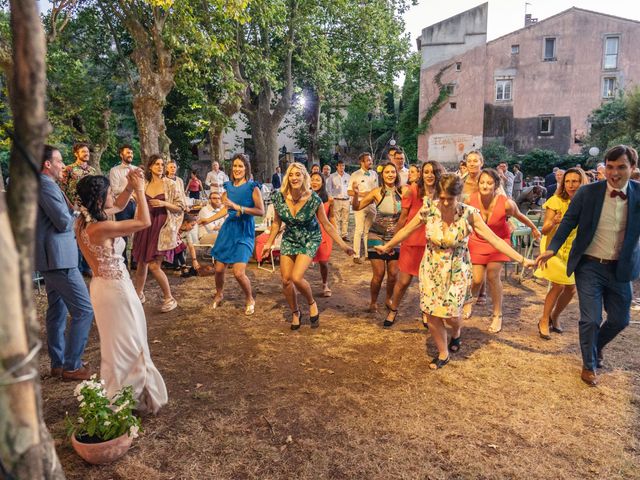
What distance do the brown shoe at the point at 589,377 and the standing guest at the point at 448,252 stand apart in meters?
1.05

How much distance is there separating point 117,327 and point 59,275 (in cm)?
100

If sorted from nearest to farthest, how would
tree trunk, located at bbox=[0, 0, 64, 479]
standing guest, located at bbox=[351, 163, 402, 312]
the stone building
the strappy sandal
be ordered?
tree trunk, located at bbox=[0, 0, 64, 479], the strappy sandal, standing guest, located at bbox=[351, 163, 402, 312], the stone building

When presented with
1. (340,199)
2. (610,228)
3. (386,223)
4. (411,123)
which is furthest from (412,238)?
(411,123)

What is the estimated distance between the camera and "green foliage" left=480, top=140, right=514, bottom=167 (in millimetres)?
28188

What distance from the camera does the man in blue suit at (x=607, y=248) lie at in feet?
12.5

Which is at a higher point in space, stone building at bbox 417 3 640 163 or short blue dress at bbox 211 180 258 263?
stone building at bbox 417 3 640 163

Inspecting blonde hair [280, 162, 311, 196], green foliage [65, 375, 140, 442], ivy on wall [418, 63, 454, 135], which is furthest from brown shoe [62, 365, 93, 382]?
ivy on wall [418, 63, 454, 135]

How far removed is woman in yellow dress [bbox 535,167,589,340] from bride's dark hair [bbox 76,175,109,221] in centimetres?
435

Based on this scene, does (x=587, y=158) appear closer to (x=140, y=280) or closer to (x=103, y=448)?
(x=140, y=280)

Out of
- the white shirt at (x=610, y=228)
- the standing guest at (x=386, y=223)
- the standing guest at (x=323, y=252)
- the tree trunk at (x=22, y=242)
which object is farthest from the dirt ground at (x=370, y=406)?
the tree trunk at (x=22, y=242)

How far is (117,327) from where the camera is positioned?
3414mm

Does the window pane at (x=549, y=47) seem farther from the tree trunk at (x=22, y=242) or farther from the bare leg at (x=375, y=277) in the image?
the tree trunk at (x=22, y=242)

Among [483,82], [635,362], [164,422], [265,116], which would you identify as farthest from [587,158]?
[164,422]

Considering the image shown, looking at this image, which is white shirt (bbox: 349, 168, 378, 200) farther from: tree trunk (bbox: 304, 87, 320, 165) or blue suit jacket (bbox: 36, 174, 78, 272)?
tree trunk (bbox: 304, 87, 320, 165)
